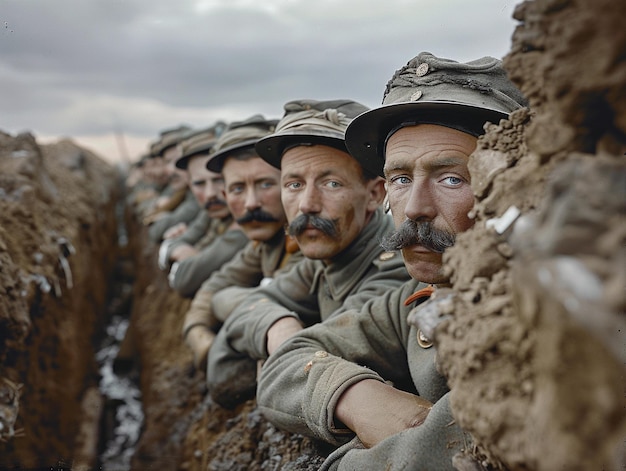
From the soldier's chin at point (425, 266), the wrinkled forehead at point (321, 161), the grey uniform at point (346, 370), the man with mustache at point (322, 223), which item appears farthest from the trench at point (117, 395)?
the soldier's chin at point (425, 266)

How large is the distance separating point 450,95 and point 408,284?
0.79 metres

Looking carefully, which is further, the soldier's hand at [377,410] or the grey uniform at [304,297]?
the grey uniform at [304,297]

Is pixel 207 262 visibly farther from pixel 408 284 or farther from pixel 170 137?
pixel 170 137

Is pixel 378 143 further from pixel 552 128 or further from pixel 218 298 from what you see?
pixel 218 298

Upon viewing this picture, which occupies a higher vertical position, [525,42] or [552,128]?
[525,42]

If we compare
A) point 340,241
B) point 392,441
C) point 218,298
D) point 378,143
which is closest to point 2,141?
point 218,298

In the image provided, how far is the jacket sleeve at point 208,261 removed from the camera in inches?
210

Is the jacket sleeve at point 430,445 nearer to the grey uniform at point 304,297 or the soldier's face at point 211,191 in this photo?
the grey uniform at point 304,297

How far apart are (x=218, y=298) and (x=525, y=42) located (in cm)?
341

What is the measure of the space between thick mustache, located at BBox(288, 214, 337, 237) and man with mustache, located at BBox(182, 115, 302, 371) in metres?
0.85

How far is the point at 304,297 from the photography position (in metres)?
3.48

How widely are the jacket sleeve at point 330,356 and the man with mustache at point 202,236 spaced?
2.98 metres

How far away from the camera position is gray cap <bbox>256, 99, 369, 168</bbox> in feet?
10.1

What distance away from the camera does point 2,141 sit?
5828mm
